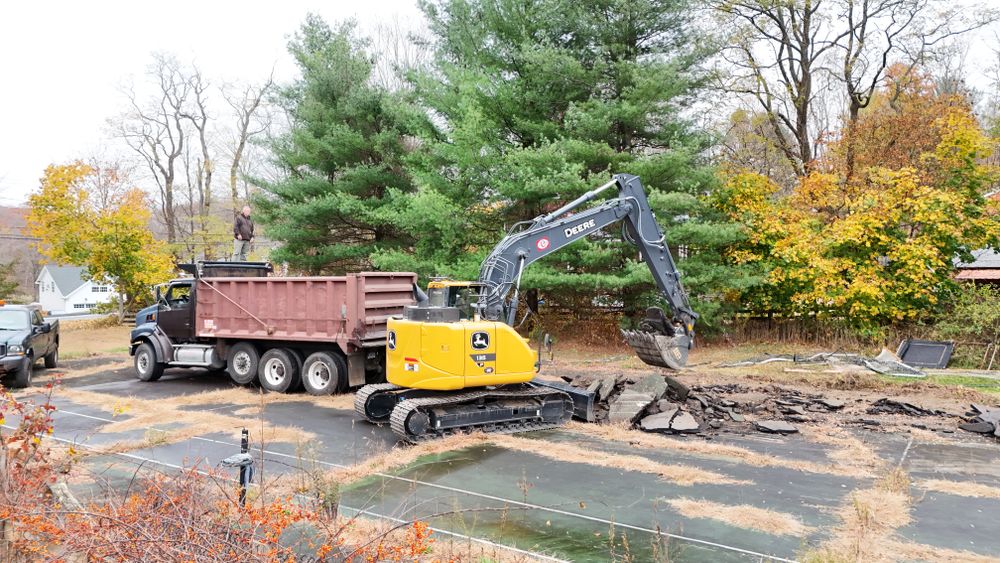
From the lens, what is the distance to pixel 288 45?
962 inches

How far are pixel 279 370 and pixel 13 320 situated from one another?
6.34 meters

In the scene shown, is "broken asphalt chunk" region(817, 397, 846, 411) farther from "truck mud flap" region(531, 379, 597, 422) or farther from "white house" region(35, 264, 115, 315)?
"white house" region(35, 264, 115, 315)

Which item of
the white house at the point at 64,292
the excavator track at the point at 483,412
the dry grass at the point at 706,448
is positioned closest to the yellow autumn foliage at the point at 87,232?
the excavator track at the point at 483,412

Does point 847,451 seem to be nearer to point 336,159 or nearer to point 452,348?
point 452,348

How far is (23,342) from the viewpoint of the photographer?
13.7 metres

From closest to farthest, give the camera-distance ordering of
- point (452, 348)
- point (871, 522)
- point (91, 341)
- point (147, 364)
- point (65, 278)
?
point (871, 522), point (452, 348), point (147, 364), point (91, 341), point (65, 278)

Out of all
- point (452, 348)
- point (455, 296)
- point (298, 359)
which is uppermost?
point (455, 296)

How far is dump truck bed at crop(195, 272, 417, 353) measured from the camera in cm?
1244

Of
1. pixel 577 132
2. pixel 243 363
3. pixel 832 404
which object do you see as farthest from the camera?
pixel 577 132

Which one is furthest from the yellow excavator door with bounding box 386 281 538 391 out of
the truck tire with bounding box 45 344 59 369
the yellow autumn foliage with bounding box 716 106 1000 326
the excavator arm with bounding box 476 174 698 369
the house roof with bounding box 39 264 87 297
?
the house roof with bounding box 39 264 87 297

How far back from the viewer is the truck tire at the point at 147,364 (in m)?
14.9

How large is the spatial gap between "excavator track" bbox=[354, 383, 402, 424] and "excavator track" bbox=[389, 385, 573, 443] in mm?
834

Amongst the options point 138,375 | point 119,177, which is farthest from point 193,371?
point 119,177

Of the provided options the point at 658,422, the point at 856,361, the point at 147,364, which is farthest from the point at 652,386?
the point at 147,364
